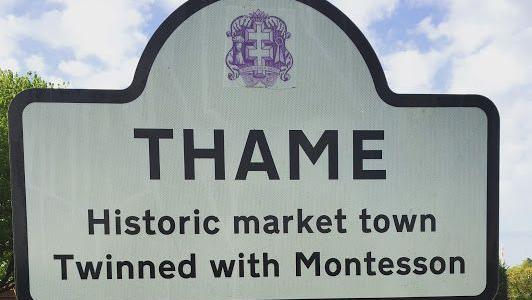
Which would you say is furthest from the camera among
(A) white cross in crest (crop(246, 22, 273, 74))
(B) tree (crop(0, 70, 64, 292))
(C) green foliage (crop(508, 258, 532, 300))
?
(C) green foliage (crop(508, 258, 532, 300))

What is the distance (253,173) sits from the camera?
7.09ft

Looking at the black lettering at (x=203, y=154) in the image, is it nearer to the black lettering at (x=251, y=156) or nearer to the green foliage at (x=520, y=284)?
the black lettering at (x=251, y=156)

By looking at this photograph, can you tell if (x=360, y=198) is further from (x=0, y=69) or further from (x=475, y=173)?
(x=0, y=69)

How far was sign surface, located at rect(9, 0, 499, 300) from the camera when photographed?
211cm

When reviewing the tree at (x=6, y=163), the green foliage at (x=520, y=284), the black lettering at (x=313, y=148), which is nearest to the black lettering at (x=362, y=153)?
the black lettering at (x=313, y=148)

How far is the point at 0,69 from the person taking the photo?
565 inches

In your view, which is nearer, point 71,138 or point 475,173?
A: point 71,138

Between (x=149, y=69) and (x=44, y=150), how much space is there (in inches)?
28.0

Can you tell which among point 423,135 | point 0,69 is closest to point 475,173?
point 423,135

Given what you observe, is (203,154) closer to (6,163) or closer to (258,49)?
(258,49)

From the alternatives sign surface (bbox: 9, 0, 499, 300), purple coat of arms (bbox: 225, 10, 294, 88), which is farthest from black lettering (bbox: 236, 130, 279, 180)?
purple coat of arms (bbox: 225, 10, 294, 88)

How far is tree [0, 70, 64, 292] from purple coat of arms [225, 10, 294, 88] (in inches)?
402

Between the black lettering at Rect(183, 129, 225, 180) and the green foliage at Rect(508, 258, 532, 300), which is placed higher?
the black lettering at Rect(183, 129, 225, 180)

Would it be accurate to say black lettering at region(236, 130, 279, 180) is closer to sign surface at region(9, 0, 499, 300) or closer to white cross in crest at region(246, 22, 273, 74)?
sign surface at region(9, 0, 499, 300)
